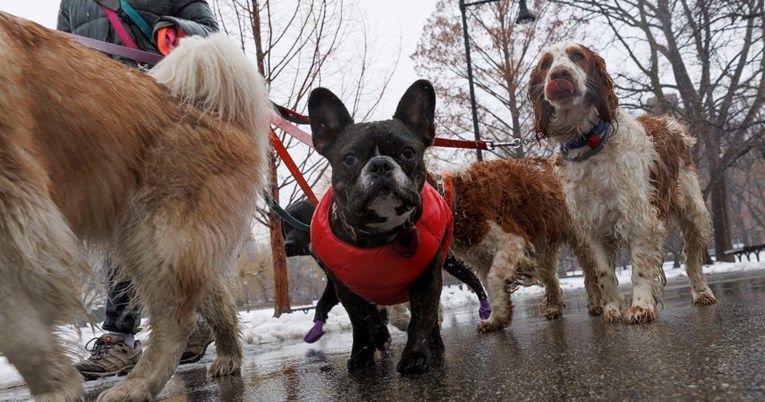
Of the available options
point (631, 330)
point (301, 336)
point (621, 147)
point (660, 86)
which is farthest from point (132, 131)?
point (660, 86)

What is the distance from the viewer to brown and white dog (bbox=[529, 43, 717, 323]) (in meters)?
5.00

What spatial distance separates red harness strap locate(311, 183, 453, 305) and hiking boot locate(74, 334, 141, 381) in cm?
191

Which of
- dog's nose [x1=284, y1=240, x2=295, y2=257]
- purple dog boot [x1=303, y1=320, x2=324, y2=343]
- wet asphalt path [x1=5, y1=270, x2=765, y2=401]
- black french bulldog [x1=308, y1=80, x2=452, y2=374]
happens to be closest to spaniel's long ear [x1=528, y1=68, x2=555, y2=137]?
wet asphalt path [x1=5, y1=270, x2=765, y2=401]

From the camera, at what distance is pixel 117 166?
298 cm

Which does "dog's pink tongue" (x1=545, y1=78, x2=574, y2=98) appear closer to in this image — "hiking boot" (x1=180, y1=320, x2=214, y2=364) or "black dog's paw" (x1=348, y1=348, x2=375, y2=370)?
"black dog's paw" (x1=348, y1=348, x2=375, y2=370)

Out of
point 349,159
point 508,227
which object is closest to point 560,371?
point 349,159

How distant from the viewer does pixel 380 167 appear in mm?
3170

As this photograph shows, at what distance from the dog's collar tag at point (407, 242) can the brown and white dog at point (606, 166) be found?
6.82ft

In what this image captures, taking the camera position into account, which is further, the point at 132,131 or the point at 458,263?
the point at 458,263

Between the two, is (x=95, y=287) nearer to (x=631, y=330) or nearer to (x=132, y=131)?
(x=132, y=131)

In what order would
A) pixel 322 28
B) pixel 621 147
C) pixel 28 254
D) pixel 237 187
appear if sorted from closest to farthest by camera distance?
pixel 28 254
pixel 237 187
pixel 621 147
pixel 322 28

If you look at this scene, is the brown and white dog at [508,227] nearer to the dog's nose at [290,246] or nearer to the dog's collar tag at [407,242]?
the dog's nose at [290,246]

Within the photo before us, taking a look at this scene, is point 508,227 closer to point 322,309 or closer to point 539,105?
point 539,105

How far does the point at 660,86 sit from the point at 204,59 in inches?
960
